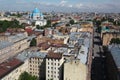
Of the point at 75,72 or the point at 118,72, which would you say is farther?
the point at 75,72

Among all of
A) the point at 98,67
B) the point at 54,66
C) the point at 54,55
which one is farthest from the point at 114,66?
the point at 98,67

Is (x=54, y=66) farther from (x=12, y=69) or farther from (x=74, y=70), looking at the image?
(x=12, y=69)

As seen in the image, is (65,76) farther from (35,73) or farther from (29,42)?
(29,42)

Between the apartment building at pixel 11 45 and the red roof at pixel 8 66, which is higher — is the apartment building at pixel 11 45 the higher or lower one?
the lower one

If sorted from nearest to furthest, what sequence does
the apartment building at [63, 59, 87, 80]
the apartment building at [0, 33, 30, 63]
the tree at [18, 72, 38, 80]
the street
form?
the apartment building at [63, 59, 87, 80], the tree at [18, 72, 38, 80], the street, the apartment building at [0, 33, 30, 63]

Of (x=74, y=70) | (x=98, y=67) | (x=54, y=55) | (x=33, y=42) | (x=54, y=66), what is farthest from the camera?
(x=33, y=42)

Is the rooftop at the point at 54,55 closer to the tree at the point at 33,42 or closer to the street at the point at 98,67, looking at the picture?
the street at the point at 98,67

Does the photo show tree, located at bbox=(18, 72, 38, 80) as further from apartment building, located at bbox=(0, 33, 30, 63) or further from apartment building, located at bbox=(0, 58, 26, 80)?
apartment building, located at bbox=(0, 33, 30, 63)

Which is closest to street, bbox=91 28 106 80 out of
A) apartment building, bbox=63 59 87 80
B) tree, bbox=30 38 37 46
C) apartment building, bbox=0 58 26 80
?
apartment building, bbox=63 59 87 80

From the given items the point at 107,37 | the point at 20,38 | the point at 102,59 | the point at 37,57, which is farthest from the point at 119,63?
the point at 107,37

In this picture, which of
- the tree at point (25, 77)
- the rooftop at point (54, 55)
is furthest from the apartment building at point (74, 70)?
the tree at point (25, 77)

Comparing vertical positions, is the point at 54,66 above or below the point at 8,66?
below
